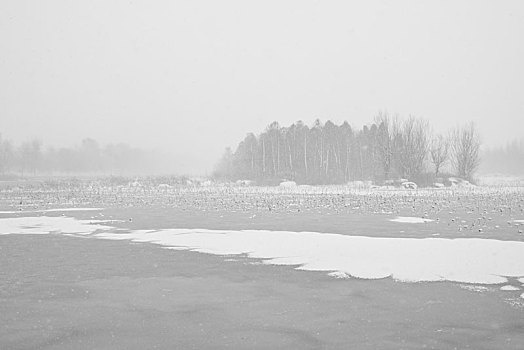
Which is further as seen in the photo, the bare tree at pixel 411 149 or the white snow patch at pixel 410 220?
the bare tree at pixel 411 149

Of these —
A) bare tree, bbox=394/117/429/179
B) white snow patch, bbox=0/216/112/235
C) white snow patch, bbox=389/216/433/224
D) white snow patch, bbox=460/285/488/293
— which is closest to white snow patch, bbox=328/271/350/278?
white snow patch, bbox=460/285/488/293

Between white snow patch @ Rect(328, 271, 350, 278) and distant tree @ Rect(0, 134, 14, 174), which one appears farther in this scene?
distant tree @ Rect(0, 134, 14, 174)

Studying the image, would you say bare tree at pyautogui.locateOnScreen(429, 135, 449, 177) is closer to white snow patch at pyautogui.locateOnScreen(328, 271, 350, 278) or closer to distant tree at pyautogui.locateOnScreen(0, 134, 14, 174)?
white snow patch at pyautogui.locateOnScreen(328, 271, 350, 278)

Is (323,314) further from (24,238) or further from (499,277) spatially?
(24,238)

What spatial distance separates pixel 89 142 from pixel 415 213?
582ft

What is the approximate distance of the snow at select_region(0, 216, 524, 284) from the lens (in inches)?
521

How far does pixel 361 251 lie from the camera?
16141 millimetres

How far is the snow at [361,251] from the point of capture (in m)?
13.2

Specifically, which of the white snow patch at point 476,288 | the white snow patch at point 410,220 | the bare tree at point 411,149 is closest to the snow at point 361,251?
the white snow patch at point 476,288

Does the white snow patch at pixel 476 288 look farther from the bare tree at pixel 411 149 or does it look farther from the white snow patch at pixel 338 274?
the bare tree at pixel 411 149

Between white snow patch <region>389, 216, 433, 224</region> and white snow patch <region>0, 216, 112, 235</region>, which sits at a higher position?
white snow patch <region>389, 216, 433, 224</region>

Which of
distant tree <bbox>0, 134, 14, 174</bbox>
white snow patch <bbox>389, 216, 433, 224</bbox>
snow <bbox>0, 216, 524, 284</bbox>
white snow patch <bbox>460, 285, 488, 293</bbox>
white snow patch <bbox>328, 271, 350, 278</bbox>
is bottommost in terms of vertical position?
white snow patch <bbox>460, 285, 488, 293</bbox>

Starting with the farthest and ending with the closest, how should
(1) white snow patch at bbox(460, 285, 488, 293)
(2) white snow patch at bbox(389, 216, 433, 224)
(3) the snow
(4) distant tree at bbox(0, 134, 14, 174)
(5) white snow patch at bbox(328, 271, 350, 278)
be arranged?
(4) distant tree at bbox(0, 134, 14, 174) → (2) white snow patch at bbox(389, 216, 433, 224) → (3) the snow → (5) white snow patch at bbox(328, 271, 350, 278) → (1) white snow patch at bbox(460, 285, 488, 293)

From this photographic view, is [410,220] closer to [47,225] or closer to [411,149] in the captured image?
[47,225]
